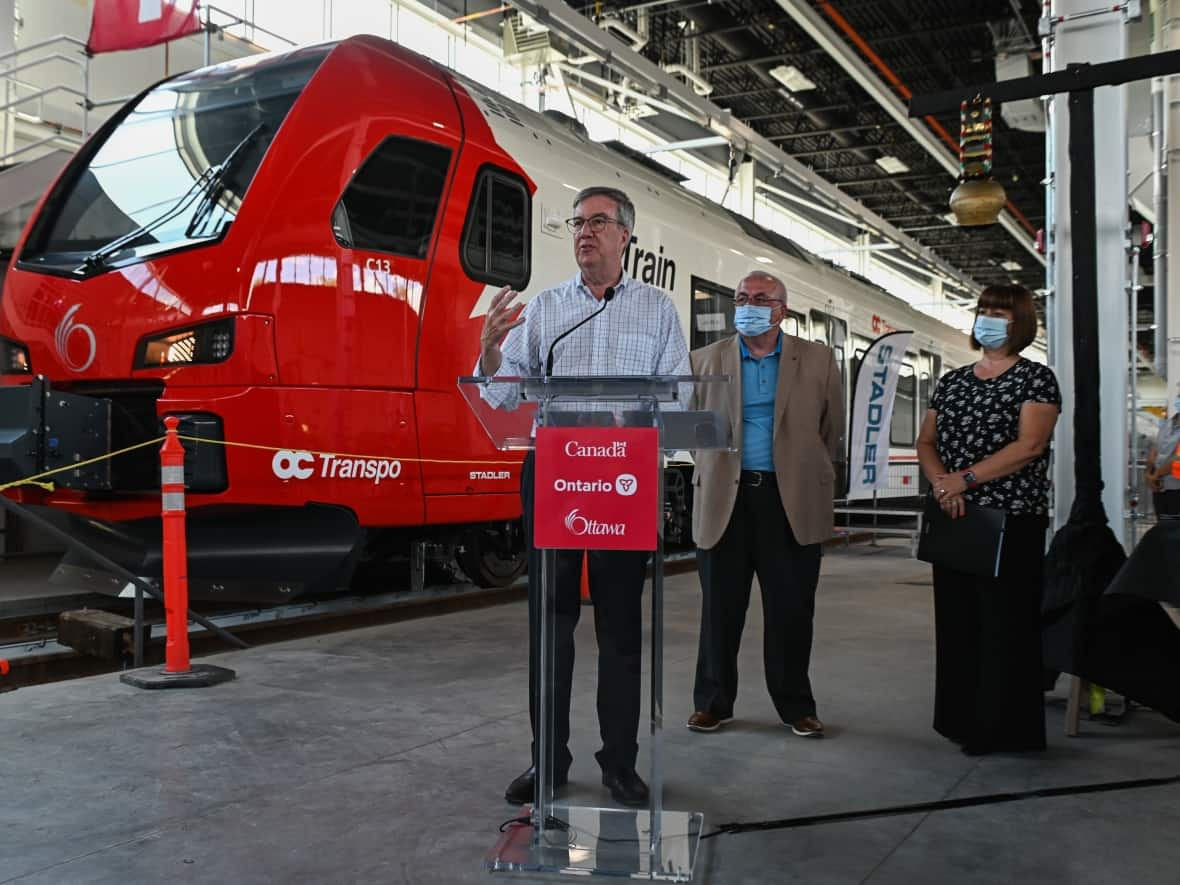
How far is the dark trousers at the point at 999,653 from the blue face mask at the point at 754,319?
1026 mm

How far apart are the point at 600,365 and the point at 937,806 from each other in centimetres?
150

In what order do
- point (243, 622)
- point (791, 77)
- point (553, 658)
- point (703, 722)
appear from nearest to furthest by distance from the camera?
point (553, 658) → point (703, 722) → point (243, 622) → point (791, 77)

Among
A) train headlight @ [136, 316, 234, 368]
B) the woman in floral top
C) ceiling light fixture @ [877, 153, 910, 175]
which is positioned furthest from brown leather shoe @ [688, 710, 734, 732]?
ceiling light fixture @ [877, 153, 910, 175]

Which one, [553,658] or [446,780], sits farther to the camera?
[446,780]

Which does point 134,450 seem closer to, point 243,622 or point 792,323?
point 243,622

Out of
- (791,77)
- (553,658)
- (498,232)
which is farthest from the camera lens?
(791,77)

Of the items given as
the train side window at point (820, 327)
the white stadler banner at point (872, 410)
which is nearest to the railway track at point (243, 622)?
the white stadler banner at point (872, 410)

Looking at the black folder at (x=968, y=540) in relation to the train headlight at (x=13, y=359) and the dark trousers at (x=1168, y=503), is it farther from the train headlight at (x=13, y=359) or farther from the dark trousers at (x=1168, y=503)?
the train headlight at (x=13, y=359)

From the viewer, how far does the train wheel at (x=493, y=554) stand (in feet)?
22.4

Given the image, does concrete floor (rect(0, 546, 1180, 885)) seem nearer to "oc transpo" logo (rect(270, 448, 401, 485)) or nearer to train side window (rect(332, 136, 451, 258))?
"oc transpo" logo (rect(270, 448, 401, 485))

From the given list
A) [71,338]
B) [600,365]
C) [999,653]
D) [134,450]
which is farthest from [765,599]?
[71,338]

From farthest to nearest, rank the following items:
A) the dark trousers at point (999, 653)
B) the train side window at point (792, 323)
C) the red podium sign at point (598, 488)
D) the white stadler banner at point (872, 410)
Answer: the train side window at point (792, 323) → the white stadler banner at point (872, 410) → the dark trousers at point (999, 653) → the red podium sign at point (598, 488)

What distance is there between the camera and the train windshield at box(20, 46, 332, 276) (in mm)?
A: 5348

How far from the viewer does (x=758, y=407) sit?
3.87 m
